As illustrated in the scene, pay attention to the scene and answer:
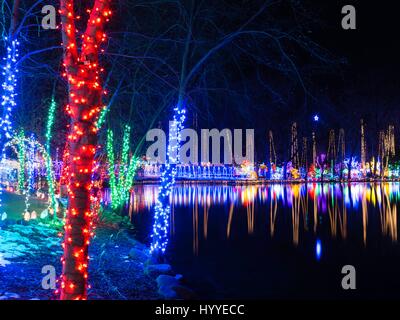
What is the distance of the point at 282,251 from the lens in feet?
42.6

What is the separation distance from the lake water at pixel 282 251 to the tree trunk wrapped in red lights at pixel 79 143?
14.5 ft

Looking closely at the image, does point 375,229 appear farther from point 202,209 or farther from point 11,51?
point 11,51

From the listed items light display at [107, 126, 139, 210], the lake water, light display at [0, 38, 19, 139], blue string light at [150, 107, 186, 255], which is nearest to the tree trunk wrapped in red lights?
the lake water

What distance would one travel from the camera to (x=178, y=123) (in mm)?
11734

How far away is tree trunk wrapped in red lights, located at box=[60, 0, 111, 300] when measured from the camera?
5145 mm

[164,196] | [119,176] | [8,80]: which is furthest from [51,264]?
[119,176]

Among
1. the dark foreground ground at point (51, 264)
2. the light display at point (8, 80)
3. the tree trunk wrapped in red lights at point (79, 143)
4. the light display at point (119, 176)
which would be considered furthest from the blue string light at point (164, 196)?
the light display at point (119, 176)

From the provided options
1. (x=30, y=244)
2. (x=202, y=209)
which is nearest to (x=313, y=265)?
(x=30, y=244)

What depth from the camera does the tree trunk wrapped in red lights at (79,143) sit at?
16.9 feet

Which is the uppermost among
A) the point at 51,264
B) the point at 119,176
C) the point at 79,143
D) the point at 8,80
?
the point at 8,80

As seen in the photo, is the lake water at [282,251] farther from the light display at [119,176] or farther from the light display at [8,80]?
the light display at [8,80]

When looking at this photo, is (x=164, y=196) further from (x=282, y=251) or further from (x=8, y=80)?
(x=8, y=80)

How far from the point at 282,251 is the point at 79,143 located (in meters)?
9.12

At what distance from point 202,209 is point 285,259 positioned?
10937mm
